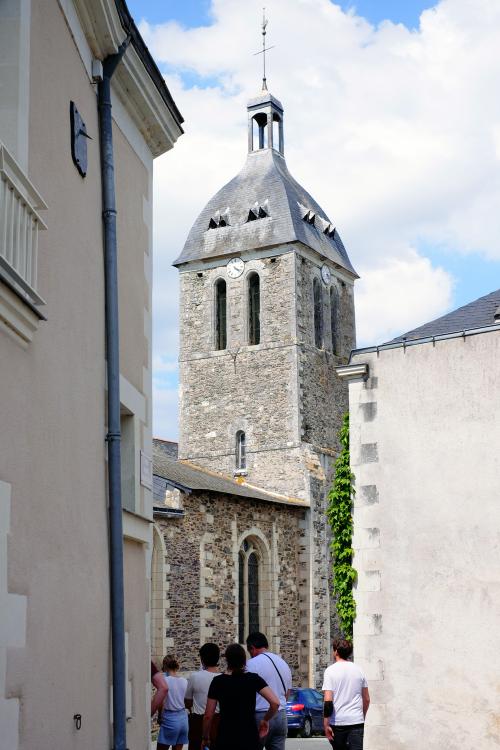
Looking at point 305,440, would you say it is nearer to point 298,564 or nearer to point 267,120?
point 298,564

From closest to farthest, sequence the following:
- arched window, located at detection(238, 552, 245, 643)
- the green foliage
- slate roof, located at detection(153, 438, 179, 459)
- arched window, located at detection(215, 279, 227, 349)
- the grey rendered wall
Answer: the grey rendered wall
the green foliage
arched window, located at detection(238, 552, 245, 643)
arched window, located at detection(215, 279, 227, 349)
slate roof, located at detection(153, 438, 179, 459)

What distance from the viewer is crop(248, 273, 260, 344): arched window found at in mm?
40250

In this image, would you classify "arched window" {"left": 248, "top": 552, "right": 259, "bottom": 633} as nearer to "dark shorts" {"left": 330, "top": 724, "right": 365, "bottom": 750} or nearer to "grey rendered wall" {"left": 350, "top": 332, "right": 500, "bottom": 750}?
"grey rendered wall" {"left": 350, "top": 332, "right": 500, "bottom": 750}

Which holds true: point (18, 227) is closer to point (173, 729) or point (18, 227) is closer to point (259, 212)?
point (173, 729)

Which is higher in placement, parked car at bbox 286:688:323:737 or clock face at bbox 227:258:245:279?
clock face at bbox 227:258:245:279

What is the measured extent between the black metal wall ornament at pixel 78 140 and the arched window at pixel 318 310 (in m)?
33.7

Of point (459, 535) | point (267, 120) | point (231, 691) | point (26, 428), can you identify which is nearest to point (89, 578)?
point (231, 691)

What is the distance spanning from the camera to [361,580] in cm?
1253

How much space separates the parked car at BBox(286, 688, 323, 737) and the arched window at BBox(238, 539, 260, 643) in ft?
19.9

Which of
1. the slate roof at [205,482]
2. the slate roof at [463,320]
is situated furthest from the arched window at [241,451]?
the slate roof at [463,320]

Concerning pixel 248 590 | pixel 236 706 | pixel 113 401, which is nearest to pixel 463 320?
pixel 113 401

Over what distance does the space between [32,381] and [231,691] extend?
2.43 m

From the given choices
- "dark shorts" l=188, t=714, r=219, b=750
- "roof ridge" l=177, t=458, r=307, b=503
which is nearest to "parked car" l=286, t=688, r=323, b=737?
"roof ridge" l=177, t=458, r=307, b=503

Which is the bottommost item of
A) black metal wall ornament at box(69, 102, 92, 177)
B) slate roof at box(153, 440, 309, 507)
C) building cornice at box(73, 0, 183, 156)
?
slate roof at box(153, 440, 309, 507)
